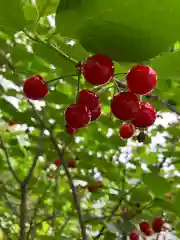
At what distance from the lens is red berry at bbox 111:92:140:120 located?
2.03 ft

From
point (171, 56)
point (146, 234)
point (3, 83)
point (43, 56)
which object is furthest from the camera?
point (146, 234)

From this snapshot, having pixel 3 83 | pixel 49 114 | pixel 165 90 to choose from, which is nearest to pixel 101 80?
pixel 165 90

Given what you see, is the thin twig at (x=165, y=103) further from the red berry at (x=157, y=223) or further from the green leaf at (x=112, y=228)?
the red berry at (x=157, y=223)

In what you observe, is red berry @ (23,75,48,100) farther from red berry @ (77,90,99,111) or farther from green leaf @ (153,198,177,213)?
green leaf @ (153,198,177,213)

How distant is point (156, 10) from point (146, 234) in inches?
64.4

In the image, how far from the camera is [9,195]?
63.9 inches

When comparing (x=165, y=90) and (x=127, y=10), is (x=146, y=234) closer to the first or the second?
(x=165, y=90)

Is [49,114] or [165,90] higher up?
[49,114]

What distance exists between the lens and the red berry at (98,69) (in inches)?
21.6

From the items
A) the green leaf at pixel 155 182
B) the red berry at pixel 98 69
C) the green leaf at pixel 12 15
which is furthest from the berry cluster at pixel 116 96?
the green leaf at pixel 155 182

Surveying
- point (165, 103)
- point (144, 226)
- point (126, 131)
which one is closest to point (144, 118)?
point (126, 131)

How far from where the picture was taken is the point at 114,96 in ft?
2.12

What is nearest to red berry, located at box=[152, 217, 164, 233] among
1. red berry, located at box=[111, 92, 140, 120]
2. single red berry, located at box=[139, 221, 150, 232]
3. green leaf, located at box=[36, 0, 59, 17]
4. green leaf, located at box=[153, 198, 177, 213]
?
single red berry, located at box=[139, 221, 150, 232]

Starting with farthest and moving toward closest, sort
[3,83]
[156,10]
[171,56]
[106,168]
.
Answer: [106,168] → [3,83] → [171,56] → [156,10]
